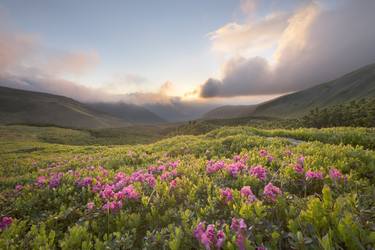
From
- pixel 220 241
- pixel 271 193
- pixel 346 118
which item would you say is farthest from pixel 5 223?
pixel 346 118

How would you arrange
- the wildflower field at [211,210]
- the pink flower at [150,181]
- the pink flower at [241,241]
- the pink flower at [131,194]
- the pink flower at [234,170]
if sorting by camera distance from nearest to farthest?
the pink flower at [241,241] < the wildflower field at [211,210] < the pink flower at [131,194] < the pink flower at [150,181] < the pink flower at [234,170]

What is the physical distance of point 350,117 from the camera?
82.5ft

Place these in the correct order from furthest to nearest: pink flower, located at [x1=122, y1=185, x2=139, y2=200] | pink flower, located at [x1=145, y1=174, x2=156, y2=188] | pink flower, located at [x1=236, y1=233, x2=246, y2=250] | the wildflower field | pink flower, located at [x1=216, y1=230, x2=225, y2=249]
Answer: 1. pink flower, located at [x1=145, y1=174, x2=156, y2=188]
2. pink flower, located at [x1=122, y1=185, x2=139, y2=200]
3. the wildflower field
4. pink flower, located at [x1=216, y1=230, x2=225, y2=249]
5. pink flower, located at [x1=236, y1=233, x2=246, y2=250]

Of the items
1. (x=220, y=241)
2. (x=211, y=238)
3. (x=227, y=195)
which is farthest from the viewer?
(x=227, y=195)

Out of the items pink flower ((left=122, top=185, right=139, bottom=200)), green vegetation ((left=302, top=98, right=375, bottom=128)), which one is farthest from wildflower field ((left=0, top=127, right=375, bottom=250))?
green vegetation ((left=302, top=98, right=375, bottom=128))

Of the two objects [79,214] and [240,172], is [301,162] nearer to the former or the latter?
[240,172]

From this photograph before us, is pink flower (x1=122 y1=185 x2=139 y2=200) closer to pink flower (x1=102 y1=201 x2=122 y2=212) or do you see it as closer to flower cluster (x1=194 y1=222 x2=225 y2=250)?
pink flower (x1=102 y1=201 x2=122 y2=212)

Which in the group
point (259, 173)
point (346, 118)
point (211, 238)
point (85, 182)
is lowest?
point (346, 118)

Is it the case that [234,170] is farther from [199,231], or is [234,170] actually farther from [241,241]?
[241,241]

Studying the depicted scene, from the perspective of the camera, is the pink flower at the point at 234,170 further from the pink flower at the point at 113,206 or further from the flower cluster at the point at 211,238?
the flower cluster at the point at 211,238

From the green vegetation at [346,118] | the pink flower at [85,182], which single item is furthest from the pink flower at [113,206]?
the green vegetation at [346,118]

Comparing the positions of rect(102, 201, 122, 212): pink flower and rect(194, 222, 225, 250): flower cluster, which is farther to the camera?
rect(102, 201, 122, 212): pink flower

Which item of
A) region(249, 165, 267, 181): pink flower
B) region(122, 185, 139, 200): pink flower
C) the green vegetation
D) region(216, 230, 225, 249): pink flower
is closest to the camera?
region(216, 230, 225, 249): pink flower

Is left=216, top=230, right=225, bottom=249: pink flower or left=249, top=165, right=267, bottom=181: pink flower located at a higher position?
left=216, top=230, right=225, bottom=249: pink flower
